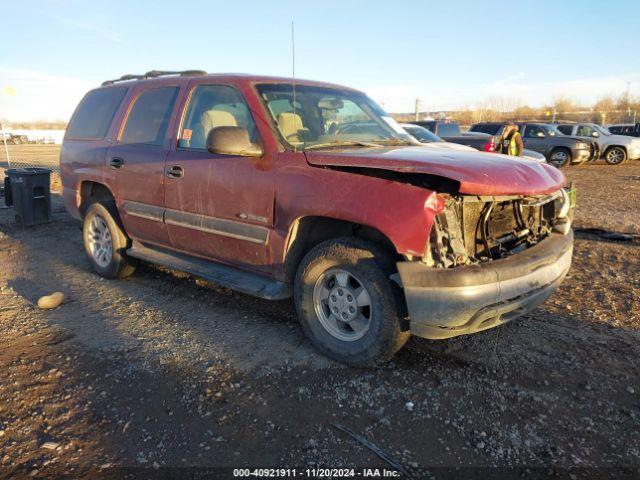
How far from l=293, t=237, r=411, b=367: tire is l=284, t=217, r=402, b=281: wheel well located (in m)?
0.13

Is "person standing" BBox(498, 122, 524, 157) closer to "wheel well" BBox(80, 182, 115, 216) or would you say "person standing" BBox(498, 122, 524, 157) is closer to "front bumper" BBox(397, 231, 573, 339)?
"front bumper" BBox(397, 231, 573, 339)

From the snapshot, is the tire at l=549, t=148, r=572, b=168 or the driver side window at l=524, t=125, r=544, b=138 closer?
the tire at l=549, t=148, r=572, b=168

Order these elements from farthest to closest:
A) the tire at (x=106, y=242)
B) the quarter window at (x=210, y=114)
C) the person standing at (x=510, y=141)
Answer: the person standing at (x=510, y=141)
the tire at (x=106, y=242)
the quarter window at (x=210, y=114)

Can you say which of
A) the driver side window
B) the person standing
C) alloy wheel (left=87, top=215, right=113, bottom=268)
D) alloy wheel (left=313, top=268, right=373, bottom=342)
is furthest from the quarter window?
the driver side window

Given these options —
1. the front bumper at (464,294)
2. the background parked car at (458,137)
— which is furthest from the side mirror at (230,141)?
the background parked car at (458,137)

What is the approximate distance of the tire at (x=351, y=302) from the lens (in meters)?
3.07

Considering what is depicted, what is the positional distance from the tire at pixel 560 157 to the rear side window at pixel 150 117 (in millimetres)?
16783

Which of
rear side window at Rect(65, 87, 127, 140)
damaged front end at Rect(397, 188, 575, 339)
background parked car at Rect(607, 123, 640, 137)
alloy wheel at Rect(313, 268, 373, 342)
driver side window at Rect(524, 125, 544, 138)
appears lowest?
alloy wheel at Rect(313, 268, 373, 342)

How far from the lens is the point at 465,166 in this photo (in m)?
2.89

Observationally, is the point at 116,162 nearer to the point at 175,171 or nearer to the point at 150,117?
the point at 150,117

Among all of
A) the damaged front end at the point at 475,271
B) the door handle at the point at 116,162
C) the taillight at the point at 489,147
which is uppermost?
the taillight at the point at 489,147

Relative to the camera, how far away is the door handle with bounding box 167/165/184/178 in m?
4.12

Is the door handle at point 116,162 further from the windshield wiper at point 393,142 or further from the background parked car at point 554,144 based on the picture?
the background parked car at point 554,144

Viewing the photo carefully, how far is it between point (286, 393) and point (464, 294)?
1278mm
